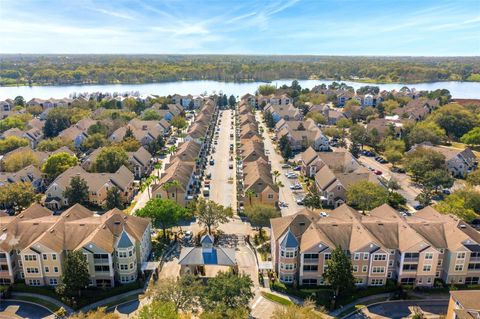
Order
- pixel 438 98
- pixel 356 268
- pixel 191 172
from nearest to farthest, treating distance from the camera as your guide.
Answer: pixel 356 268, pixel 191 172, pixel 438 98

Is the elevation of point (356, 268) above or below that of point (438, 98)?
below

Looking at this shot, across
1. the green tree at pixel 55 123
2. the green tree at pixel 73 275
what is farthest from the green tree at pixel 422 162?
the green tree at pixel 55 123

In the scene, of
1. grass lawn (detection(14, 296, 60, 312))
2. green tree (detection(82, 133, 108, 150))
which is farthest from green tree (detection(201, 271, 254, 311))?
green tree (detection(82, 133, 108, 150))

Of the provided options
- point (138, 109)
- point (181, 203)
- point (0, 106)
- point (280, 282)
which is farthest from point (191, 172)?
point (0, 106)

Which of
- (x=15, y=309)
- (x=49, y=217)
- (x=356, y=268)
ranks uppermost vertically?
(x=49, y=217)

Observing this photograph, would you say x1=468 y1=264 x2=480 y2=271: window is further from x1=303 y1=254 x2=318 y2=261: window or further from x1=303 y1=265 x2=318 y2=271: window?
x1=303 y1=254 x2=318 y2=261: window

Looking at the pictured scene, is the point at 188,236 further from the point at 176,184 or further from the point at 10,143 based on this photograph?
the point at 10,143

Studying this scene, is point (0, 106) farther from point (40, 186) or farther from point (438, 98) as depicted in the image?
point (438, 98)
